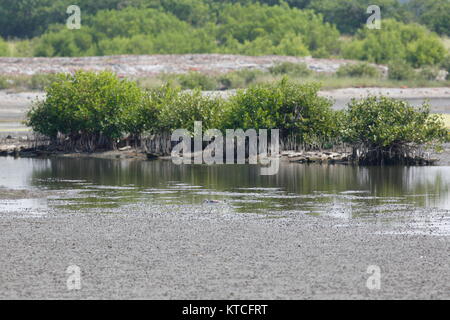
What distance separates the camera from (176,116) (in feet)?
106

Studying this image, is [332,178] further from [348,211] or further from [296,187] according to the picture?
[348,211]

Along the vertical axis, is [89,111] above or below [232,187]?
above

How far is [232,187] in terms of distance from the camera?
2412 centimetres

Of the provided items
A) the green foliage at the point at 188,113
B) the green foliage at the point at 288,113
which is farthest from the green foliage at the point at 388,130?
the green foliage at the point at 188,113

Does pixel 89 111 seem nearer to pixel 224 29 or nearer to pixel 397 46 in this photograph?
pixel 397 46

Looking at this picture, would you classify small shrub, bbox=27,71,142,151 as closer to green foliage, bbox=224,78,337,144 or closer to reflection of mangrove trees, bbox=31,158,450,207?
reflection of mangrove trees, bbox=31,158,450,207

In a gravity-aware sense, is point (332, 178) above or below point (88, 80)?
below

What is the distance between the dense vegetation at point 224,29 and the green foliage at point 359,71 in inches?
317

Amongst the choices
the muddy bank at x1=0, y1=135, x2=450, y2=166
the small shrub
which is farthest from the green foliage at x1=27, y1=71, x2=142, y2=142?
the muddy bank at x1=0, y1=135, x2=450, y2=166

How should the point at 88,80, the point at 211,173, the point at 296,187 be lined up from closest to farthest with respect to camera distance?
the point at 296,187
the point at 211,173
the point at 88,80

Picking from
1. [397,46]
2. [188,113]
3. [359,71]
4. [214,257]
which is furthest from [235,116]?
[397,46]

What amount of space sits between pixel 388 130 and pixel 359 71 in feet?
161
